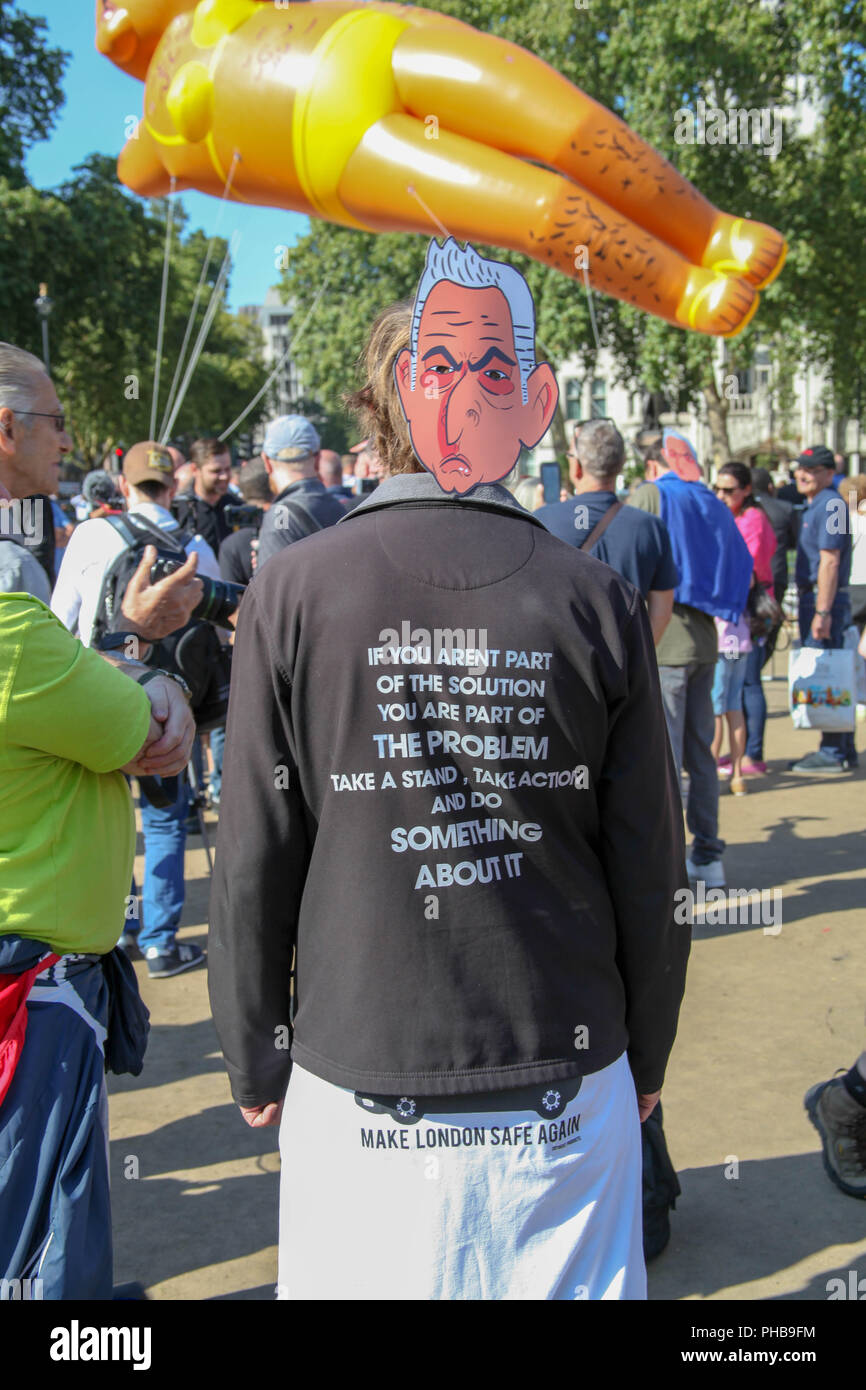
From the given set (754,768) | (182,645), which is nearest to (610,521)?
(182,645)

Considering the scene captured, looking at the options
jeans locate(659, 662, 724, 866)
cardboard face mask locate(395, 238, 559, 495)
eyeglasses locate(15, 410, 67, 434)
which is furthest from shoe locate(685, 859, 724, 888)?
cardboard face mask locate(395, 238, 559, 495)

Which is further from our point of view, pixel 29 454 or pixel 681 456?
pixel 681 456

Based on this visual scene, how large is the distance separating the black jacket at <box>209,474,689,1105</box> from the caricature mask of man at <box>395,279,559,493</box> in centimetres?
6

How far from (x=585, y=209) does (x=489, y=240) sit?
673 mm

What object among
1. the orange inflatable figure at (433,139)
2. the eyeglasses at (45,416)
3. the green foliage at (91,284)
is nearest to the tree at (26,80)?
the green foliage at (91,284)

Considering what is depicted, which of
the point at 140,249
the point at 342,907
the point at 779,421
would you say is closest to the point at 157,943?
the point at 342,907

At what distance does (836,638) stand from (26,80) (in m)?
26.6

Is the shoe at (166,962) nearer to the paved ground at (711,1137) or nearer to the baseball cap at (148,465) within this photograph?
the paved ground at (711,1137)

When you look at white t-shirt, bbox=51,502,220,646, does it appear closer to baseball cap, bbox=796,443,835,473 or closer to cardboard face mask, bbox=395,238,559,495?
cardboard face mask, bbox=395,238,559,495

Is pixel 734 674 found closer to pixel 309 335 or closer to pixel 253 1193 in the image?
pixel 253 1193

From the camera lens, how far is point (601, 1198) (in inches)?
64.8

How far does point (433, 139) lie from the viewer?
775cm

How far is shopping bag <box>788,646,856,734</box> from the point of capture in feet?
23.6

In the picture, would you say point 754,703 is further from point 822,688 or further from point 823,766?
point 822,688
